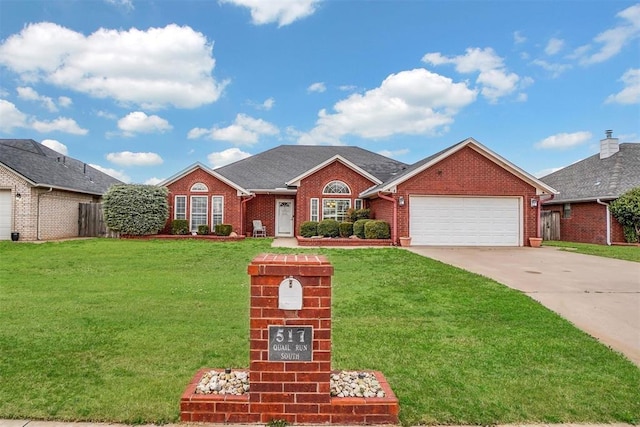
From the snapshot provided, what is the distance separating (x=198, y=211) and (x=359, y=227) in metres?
8.59

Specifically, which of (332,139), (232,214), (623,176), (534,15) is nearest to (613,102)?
(623,176)

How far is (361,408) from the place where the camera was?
276 cm

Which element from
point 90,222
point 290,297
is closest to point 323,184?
Result: point 90,222

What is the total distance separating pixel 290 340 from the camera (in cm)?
276

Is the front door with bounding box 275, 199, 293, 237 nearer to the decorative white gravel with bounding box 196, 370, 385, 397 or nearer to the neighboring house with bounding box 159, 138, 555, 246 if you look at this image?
the neighboring house with bounding box 159, 138, 555, 246

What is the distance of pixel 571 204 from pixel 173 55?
2123 cm

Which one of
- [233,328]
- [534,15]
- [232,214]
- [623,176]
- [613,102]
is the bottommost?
[233,328]

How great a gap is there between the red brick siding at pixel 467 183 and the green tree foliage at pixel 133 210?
37.7 feet

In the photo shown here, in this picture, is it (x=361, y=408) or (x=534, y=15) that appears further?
(x=534, y=15)

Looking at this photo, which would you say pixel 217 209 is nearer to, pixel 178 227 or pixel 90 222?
pixel 178 227

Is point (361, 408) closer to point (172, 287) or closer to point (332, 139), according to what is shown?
point (172, 287)

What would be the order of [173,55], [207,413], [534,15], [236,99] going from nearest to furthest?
[207,413], [534,15], [173,55], [236,99]

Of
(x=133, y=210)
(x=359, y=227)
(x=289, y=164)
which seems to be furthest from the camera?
(x=289, y=164)

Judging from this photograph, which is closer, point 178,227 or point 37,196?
point 37,196
